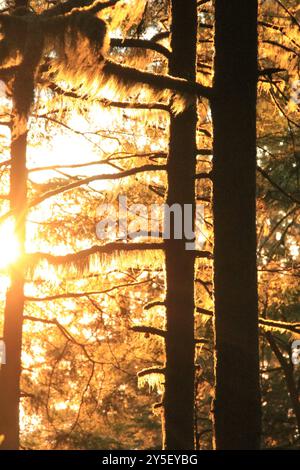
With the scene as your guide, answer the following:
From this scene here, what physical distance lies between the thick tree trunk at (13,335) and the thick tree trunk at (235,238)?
12.9ft

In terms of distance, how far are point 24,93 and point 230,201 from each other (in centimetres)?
195

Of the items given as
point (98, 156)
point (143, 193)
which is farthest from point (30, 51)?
point (98, 156)

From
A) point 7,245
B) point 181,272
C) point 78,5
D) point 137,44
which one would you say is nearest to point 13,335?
point 7,245

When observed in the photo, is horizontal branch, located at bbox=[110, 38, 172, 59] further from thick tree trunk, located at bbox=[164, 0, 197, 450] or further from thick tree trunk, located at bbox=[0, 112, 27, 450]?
thick tree trunk, located at bbox=[0, 112, 27, 450]

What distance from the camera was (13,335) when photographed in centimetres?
993

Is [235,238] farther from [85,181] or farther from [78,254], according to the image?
[85,181]

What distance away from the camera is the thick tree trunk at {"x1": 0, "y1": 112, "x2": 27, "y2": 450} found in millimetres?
9648

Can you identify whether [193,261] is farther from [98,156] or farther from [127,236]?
[98,156]

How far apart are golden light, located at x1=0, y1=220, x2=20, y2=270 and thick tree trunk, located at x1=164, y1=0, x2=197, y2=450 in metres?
2.08

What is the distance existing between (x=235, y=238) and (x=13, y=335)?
4.76m

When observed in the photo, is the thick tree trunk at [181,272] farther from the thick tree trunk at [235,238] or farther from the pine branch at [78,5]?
the pine branch at [78,5]

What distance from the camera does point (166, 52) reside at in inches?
312

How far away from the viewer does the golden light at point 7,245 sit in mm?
8898

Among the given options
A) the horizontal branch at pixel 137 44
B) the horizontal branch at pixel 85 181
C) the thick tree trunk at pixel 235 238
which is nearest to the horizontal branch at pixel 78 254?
the horizontal branch at pixel 85 181
